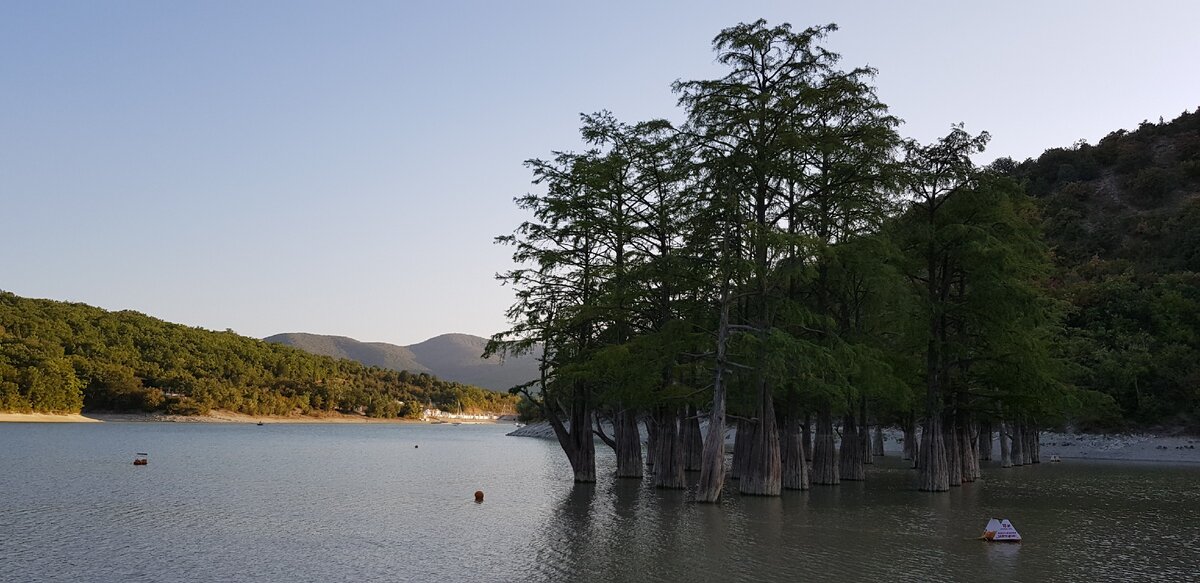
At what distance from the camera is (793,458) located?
152 feet

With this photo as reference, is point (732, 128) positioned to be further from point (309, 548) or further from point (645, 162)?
point (309, 548)

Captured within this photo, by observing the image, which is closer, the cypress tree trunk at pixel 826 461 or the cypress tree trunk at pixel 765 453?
the cypress tree trunk at pixel 765 453

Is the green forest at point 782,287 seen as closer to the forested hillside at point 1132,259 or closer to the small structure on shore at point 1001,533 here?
the small structure on shore at point 1001,533

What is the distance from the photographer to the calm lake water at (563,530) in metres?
23.9

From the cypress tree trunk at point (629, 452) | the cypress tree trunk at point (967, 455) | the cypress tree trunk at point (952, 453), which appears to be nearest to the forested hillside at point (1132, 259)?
the cypress tree trunk at point (967, 455)

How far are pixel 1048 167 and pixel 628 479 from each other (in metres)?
139

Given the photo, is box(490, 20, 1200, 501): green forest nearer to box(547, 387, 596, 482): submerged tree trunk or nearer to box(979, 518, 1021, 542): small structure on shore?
box(547, 387, 596, 482): submerged tree trunk

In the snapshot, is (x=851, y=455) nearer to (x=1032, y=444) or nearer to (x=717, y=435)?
(x=717, y=435)

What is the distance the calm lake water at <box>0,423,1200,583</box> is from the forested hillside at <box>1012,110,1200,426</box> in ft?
97.7

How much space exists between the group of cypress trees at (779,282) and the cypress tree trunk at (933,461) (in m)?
0.11

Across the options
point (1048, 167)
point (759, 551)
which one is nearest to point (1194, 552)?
point (759, 551)

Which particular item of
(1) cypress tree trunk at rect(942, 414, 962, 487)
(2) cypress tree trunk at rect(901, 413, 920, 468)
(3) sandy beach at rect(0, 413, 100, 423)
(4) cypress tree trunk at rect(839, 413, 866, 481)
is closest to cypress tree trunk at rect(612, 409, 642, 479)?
(4) cypress tree trunk at rect(839, 413, 866, 481)

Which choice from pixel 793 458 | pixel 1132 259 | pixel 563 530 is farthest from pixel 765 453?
pixel 1132 259

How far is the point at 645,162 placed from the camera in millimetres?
46750
